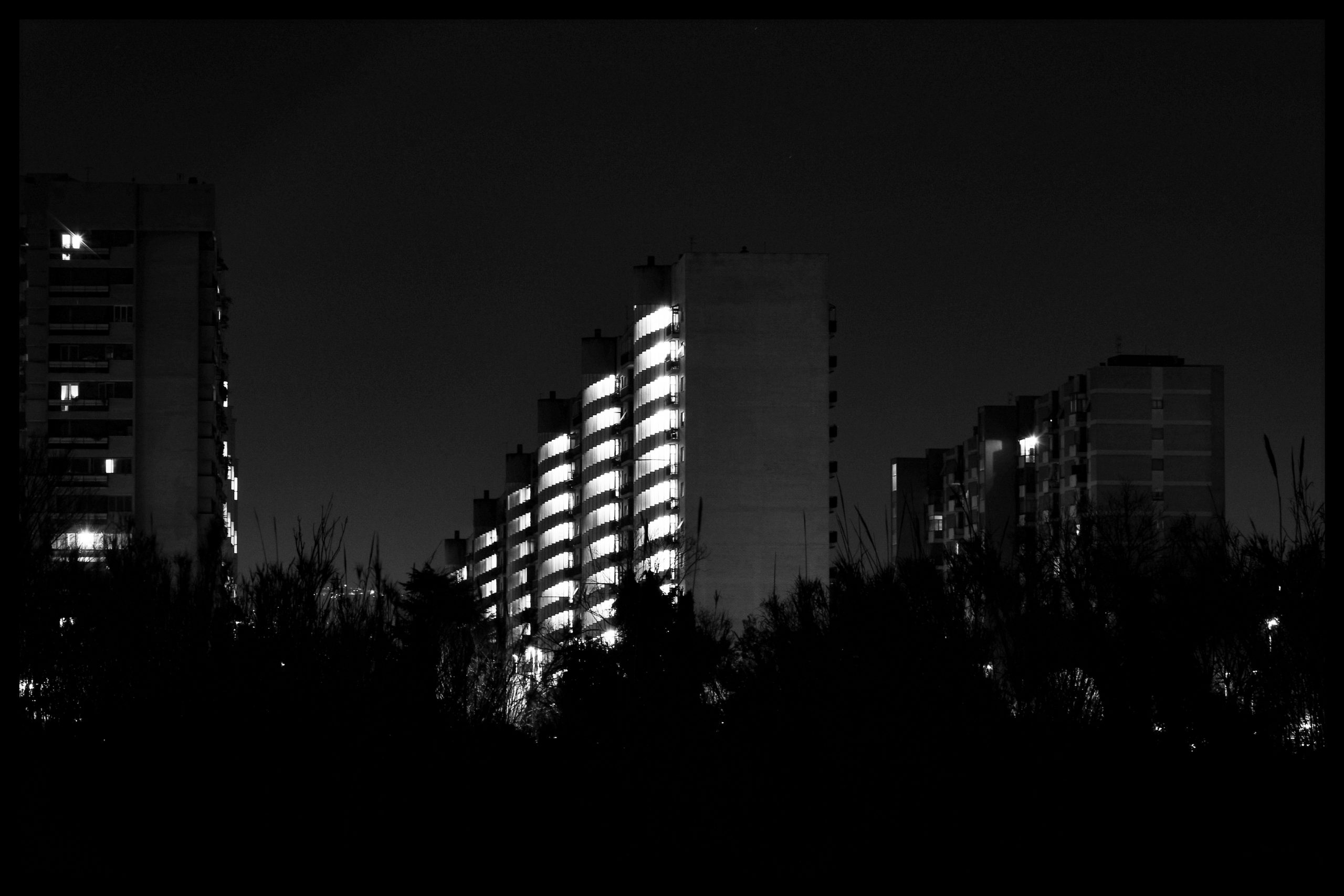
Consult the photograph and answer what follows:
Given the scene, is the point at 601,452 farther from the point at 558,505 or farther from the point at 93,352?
the point at 93,352

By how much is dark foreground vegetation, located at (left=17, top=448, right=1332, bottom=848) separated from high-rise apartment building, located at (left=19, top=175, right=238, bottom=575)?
7349cm

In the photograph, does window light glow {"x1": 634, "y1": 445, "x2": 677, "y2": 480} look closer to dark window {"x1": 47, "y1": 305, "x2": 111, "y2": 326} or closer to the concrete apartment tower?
the concrete apartment tower

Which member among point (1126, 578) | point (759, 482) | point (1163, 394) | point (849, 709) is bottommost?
point (849, 709)

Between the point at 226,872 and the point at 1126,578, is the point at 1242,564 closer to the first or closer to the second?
the point at 1126,578

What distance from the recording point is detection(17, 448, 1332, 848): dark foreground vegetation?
Answer: 1472 cm

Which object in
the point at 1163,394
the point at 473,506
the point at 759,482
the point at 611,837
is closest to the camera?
the point at 611,837

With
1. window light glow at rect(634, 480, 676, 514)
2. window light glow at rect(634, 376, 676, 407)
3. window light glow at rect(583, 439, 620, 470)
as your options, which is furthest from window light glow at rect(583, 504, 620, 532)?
window light glow at rect(634, 376, 676, 407)

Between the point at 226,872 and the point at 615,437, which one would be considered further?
the point at 615,437

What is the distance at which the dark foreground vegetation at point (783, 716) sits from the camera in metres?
14.7

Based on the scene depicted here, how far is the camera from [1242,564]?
63.3ft

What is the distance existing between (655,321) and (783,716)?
8442cm

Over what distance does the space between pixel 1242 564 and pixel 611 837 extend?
26.7 feet

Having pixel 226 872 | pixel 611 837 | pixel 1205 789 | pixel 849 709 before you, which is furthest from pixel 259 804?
pixel 1205 789

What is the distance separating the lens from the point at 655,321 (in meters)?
101
